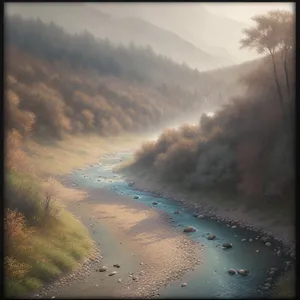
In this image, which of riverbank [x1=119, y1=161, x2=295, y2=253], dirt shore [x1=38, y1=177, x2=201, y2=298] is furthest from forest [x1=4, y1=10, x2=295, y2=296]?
riverbank [x1=119, y1=161, x2=295, y2=253]

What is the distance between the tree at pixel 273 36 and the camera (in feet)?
37.1

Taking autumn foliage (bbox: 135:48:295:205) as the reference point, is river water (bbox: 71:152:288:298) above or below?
below

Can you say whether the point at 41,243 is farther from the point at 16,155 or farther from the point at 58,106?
the point at 58,106

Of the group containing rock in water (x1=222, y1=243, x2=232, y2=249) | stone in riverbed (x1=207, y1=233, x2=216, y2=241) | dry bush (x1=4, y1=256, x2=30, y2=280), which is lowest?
rock in water (x1=222, y1=243, x2=232, y2=249)

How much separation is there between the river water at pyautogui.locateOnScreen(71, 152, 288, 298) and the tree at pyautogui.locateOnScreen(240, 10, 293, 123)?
Answer: 19.5 feet

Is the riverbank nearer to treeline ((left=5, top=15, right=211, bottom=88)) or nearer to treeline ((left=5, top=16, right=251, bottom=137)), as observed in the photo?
treeline ((left=5, top=16, right=251, bottom=137))

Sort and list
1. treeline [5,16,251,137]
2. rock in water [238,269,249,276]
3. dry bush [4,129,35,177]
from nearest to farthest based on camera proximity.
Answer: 1. rock in water [238,269,249,276]
2. dry bush [4,129,35,177]
3. treeline [5,16,251,137]

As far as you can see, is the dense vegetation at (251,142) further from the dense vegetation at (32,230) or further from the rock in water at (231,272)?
the dense vegetation at (32,230)

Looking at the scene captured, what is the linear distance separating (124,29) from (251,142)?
8.00 meters

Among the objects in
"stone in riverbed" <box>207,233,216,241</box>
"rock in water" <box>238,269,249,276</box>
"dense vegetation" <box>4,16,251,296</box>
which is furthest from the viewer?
"stone in riverbed" <box>207,233,216,241</box>

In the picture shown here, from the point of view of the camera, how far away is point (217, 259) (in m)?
11.5

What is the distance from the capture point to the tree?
11.3 metres

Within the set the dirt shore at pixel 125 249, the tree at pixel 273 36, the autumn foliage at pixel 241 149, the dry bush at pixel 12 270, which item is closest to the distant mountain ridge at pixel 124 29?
the tree at pixel 273 36

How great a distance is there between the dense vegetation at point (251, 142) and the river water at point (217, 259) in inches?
90.3
